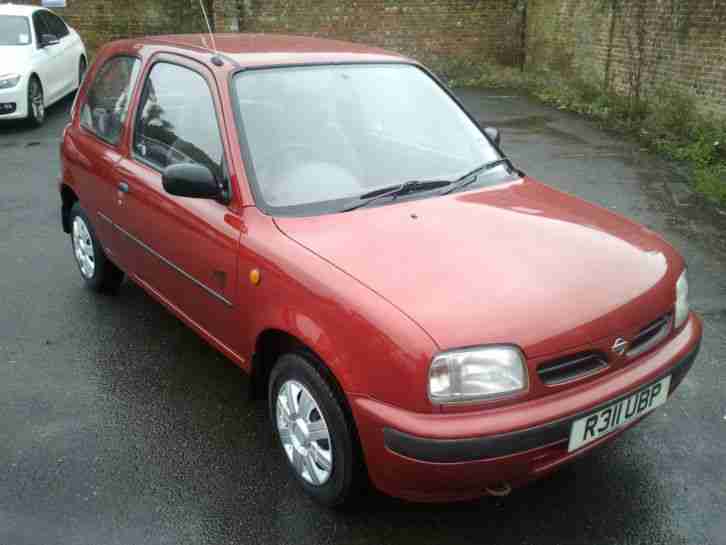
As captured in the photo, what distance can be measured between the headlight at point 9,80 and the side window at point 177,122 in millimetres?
7110

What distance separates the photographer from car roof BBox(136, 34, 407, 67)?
364cm

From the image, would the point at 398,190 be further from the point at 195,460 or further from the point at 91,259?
the point at 91,259

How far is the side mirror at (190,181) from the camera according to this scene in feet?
10.2

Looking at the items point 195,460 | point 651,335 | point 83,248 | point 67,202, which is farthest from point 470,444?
point 67,202

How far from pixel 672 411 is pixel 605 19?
10.3 m

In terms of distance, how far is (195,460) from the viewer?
330cm

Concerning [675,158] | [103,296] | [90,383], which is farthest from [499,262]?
[675,158]

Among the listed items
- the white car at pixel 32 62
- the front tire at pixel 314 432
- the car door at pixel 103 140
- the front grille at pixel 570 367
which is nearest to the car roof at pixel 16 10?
the white car at pixel 32 62

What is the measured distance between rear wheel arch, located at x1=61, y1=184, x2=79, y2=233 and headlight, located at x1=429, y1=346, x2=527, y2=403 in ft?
11.8

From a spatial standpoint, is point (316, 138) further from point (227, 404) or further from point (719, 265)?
point (719, 265)

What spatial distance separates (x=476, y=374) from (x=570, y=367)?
A: 1.25 feet

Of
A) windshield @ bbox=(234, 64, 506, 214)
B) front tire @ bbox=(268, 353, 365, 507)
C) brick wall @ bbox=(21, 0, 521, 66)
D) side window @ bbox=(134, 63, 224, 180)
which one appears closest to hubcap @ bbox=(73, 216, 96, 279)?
side window @ bbox=(134, 63, 224, 180)

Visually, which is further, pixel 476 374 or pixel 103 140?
pixel 103 140

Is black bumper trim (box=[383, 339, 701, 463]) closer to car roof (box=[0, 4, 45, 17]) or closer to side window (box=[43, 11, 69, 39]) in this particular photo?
car roof (box=[0, 4, 45, 17])
